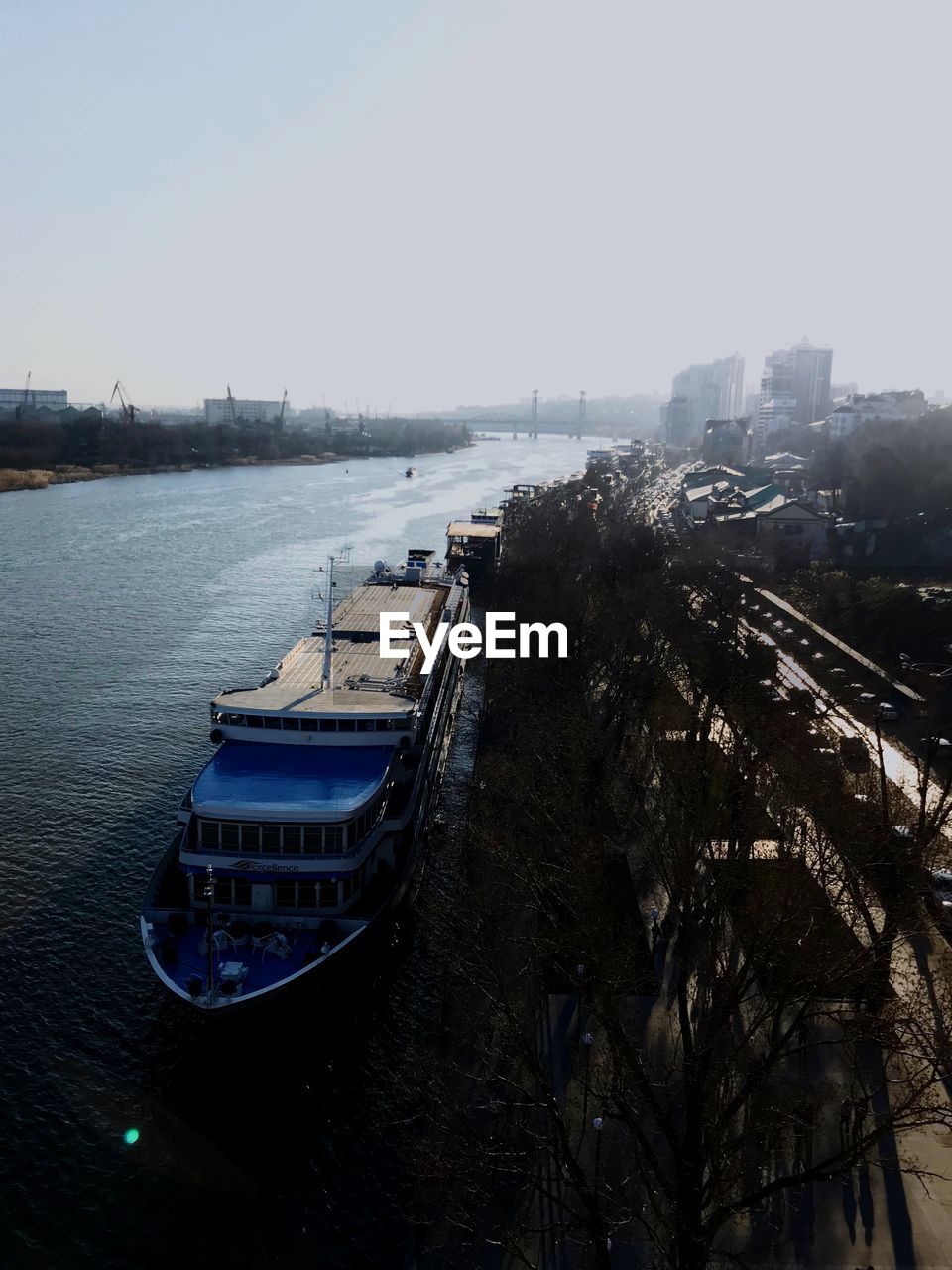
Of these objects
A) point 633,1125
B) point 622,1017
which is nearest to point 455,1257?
point 633,1125

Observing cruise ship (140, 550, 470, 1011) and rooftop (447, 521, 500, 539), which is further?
rooftop (447, 521, 500, 539)

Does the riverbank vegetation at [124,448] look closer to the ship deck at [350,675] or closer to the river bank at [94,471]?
the river bank at [94,471]

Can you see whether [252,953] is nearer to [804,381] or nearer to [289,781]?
[289,781]

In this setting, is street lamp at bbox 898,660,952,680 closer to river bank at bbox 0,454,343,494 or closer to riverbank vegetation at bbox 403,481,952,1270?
Answer: riverbank vegetation at bbox 403,481,952,1270

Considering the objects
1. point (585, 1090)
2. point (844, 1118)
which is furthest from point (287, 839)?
point (844, 1118)

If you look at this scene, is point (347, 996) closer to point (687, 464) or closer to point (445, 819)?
point (445, 819)

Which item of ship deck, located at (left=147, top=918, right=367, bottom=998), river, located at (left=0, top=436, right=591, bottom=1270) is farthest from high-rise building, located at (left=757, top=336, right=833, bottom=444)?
ship deck, located at (left=147, top=918, right=367, bottom=998)

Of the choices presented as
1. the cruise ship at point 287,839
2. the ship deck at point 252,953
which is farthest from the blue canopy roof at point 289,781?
the ship deck at point 252,953
